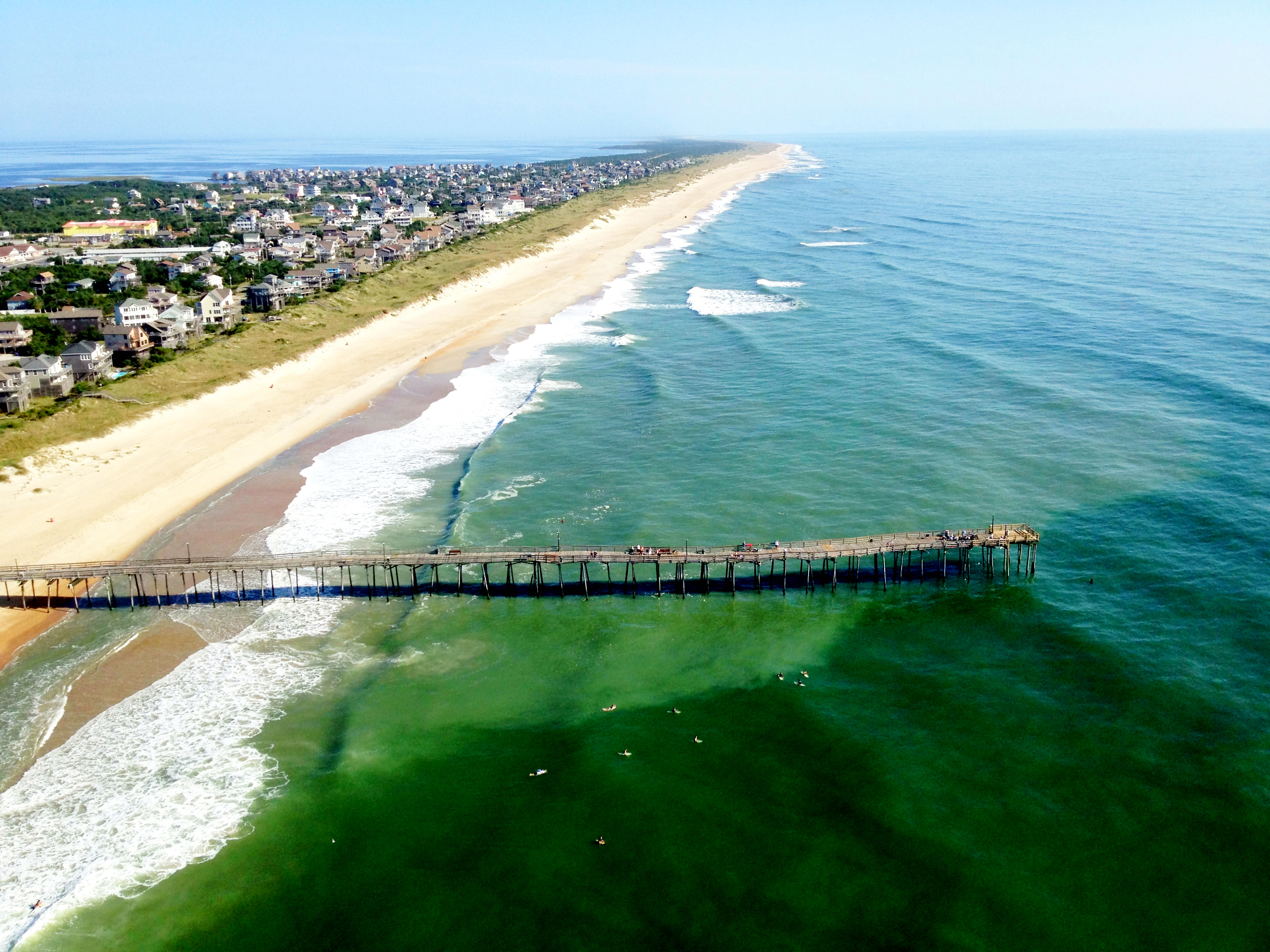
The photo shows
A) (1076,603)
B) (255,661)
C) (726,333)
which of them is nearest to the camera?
(255,661)

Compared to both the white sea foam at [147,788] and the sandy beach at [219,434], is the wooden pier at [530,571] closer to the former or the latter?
the sandy beach at [219,434]

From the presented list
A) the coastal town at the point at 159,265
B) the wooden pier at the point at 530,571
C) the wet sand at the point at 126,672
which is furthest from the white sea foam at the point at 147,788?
the coastal town at the point at 159,265

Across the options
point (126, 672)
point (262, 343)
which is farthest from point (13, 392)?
point (126, 672)

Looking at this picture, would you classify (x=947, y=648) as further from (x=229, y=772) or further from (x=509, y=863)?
(x=229, y=772)

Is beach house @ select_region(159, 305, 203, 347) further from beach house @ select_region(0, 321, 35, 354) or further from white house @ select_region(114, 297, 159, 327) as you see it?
beach house @ select_region(0, 321, 35, 354)

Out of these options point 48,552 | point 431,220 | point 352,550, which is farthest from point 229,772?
point 431,220
